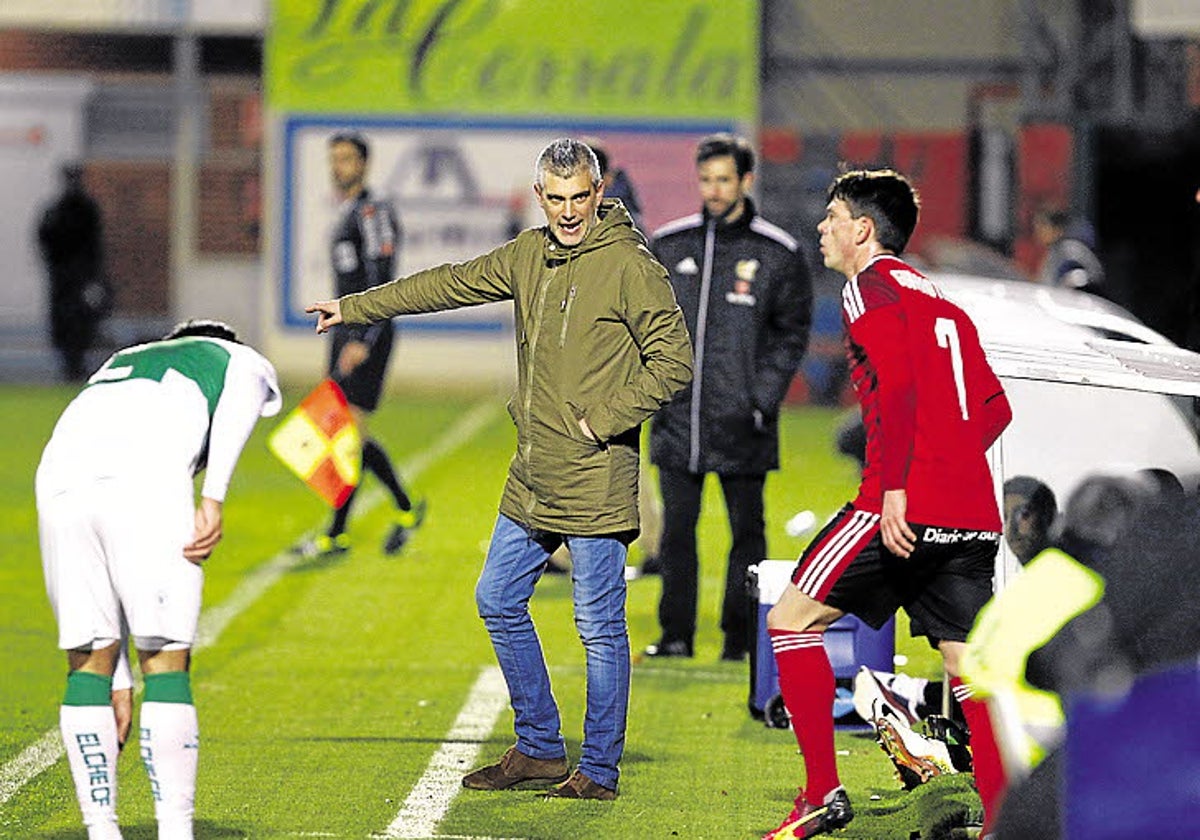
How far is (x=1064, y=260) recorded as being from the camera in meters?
14.6

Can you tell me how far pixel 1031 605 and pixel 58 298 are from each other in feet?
74.0

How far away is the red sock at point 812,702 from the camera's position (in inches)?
248

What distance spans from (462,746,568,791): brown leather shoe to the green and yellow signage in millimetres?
19505

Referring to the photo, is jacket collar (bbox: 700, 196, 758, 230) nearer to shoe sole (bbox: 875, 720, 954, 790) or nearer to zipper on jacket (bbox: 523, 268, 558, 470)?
zipper on jacket (bbox: 523, 268, 558, 470)

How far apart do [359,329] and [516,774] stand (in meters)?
5.73

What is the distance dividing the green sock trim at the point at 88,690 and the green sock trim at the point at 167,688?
0.37 ft

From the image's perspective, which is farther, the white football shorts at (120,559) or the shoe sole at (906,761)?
the shoe sole at (906,761)

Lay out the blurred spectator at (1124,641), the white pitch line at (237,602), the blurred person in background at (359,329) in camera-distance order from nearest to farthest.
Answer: the blurred spectator at (1124,641), the white pitch line at (237,602), the blurred person in background at (359,329)

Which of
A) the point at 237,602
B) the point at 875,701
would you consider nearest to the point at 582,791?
the point at 875,701

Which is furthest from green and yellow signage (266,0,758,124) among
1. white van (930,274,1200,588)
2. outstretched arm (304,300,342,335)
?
outstretched arm (304,300,342,335)

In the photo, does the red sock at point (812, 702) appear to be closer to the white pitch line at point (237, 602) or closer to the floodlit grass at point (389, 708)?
the floodlit grass at point (389, 708)

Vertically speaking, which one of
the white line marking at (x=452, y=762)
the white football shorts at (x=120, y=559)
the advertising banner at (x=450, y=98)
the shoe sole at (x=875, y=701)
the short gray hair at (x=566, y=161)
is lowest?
the white line marking at (x=452, y=762)

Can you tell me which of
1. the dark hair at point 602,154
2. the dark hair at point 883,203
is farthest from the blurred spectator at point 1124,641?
the dark hair at point 602,154

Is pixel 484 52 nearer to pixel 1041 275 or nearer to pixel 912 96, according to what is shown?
pixel 912 96
